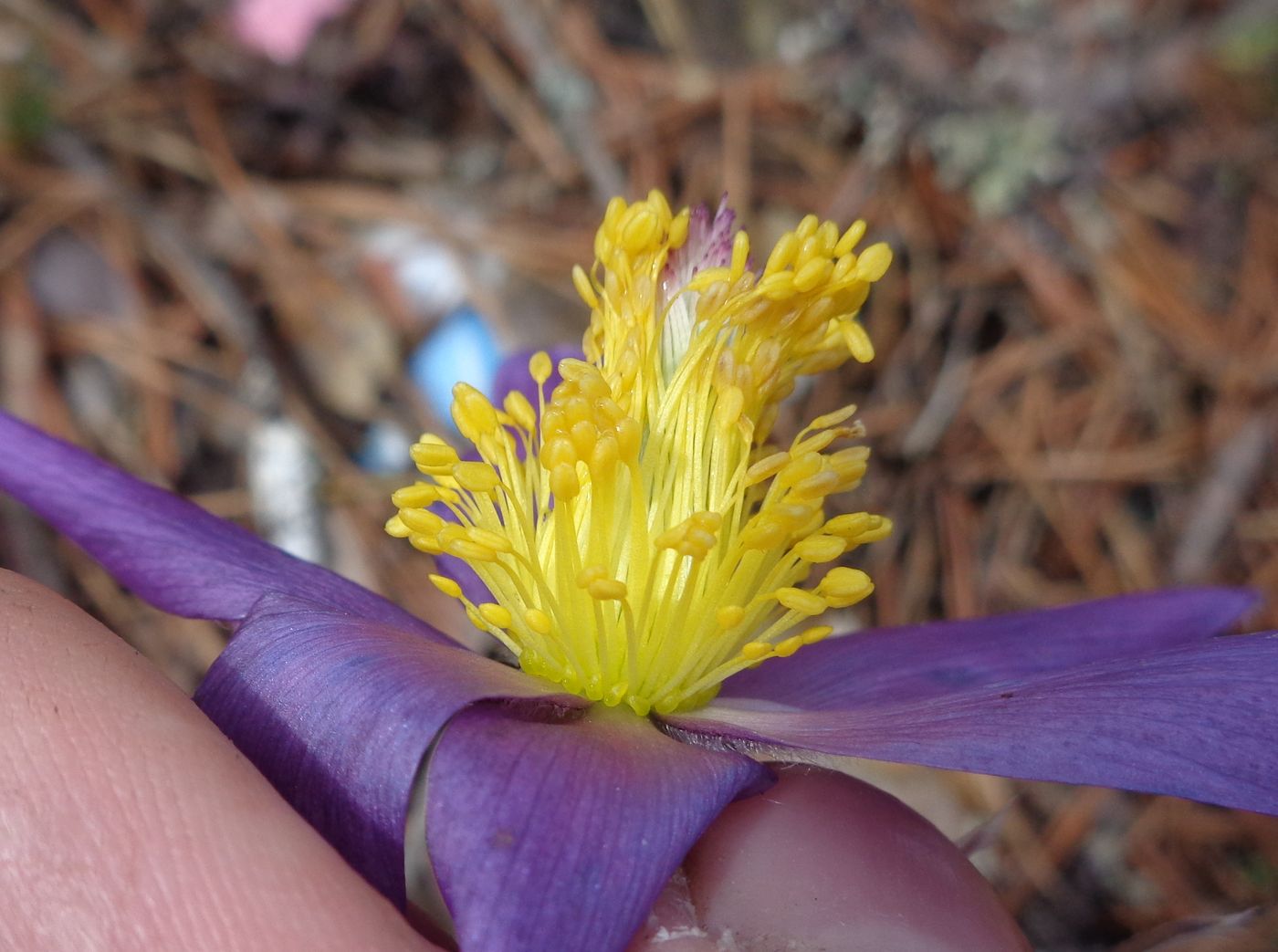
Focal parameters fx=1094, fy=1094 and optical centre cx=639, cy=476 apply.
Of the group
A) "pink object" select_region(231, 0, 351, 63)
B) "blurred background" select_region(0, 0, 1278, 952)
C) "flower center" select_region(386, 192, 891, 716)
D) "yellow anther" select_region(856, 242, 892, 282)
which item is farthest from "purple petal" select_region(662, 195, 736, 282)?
"pink object" select_region(231, 0, 351, 63)

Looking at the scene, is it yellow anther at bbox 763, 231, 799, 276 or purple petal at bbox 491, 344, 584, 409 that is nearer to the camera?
yellow anther at bbox 763, 231, 799, 276

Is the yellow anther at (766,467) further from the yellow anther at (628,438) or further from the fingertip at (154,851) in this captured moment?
the fingertip at (154,851)

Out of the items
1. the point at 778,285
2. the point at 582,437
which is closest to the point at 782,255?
the point at 778,285

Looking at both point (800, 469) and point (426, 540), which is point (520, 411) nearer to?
point (426, 540)

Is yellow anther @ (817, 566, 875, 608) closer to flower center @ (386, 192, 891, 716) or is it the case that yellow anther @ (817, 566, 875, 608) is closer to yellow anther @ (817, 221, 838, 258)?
flower center @ (386, 192, 891, 716)

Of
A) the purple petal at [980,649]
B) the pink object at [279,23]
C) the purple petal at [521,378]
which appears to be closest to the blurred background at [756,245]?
the pink object at [279,23]

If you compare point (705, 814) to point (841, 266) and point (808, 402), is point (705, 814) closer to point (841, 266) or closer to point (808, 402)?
point (841, 266)

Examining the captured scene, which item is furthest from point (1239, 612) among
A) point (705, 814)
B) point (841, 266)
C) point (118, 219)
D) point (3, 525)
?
point (118, 219)
